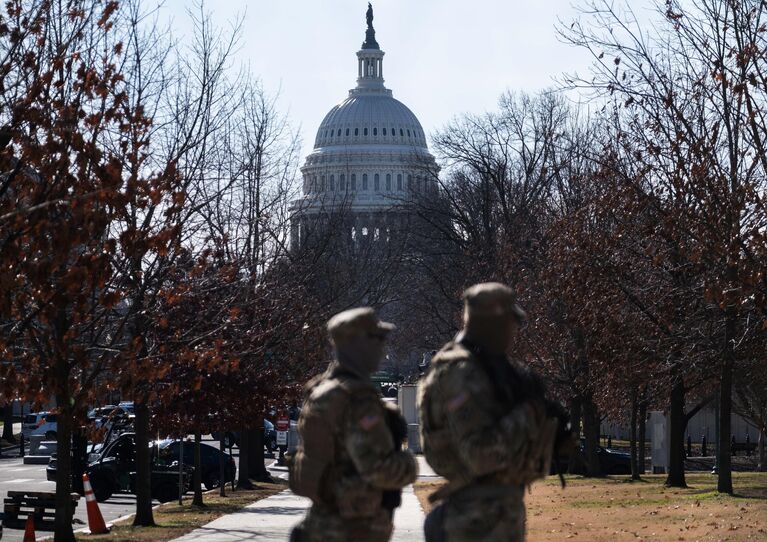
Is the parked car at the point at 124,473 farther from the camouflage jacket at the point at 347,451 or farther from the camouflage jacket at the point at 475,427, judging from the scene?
the camouflage jacket at the point at 475,427

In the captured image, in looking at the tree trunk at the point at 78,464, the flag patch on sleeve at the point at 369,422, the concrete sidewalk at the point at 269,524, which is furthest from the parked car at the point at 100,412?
the flag patch on sleeve at the point at 369,422

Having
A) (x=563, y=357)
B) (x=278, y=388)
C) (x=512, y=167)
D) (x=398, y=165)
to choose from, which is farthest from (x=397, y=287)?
(x=398, y=165)

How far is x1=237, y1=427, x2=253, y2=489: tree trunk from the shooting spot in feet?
109

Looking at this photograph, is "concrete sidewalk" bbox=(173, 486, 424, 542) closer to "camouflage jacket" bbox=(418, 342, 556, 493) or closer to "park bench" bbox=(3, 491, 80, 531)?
"park bench" bbox=(3, 491, 80, 531)

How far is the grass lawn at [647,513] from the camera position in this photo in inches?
685

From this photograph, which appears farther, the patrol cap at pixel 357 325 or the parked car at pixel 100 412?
the parked car at pixel 100 412

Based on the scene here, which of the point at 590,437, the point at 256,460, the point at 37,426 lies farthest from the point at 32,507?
the point at 37,426

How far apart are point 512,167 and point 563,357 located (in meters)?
18.0

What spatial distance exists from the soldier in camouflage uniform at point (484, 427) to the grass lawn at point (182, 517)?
39.7 ft

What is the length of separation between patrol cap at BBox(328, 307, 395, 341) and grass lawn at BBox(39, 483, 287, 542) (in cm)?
1203

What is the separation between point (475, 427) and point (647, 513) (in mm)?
14315

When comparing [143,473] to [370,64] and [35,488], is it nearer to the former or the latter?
[35,488]

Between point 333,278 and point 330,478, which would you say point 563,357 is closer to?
point 333,278

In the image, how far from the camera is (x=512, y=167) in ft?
160
